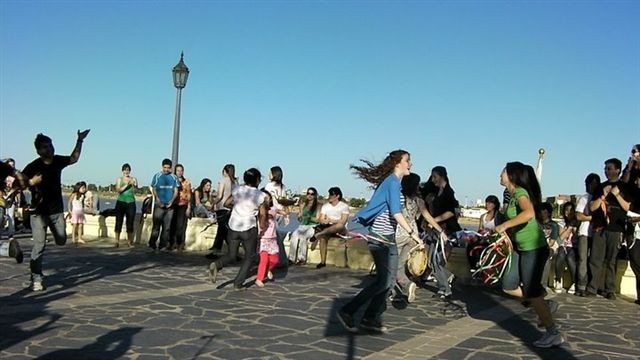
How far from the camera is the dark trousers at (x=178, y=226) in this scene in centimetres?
1389

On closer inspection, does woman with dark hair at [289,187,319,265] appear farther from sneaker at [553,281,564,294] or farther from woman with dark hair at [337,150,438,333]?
woman with dark hair at [337,150,438,333]

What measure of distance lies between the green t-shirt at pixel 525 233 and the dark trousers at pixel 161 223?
875 cm

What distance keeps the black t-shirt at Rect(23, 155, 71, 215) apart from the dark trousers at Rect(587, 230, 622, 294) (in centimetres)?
801

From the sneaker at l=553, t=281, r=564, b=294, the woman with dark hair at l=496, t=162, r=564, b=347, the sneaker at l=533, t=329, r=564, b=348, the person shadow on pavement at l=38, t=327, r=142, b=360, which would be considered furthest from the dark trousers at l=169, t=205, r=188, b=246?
the sneaker at l=533, t=329, r=564, b=348

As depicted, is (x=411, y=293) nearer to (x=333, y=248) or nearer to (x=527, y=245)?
(x=527, y=245)

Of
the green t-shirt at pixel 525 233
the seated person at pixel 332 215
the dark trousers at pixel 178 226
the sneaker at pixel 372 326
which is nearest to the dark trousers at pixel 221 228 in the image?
the dark trousers at pixel 178 226

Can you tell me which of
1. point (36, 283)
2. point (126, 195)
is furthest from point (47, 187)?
point (126, 195)

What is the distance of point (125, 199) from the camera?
582 inches

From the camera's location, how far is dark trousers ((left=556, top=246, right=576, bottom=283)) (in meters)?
10.6

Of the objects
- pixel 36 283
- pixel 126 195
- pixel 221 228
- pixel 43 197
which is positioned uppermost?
pixel 126 195

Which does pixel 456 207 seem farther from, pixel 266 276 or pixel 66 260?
pixel 66 260

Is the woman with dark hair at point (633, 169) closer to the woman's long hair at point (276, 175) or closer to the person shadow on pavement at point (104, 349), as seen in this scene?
the woman's long hair at point (276, 175)

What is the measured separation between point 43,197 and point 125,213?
7.03 metres

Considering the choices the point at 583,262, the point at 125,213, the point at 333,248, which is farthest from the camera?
the point at 125,213
